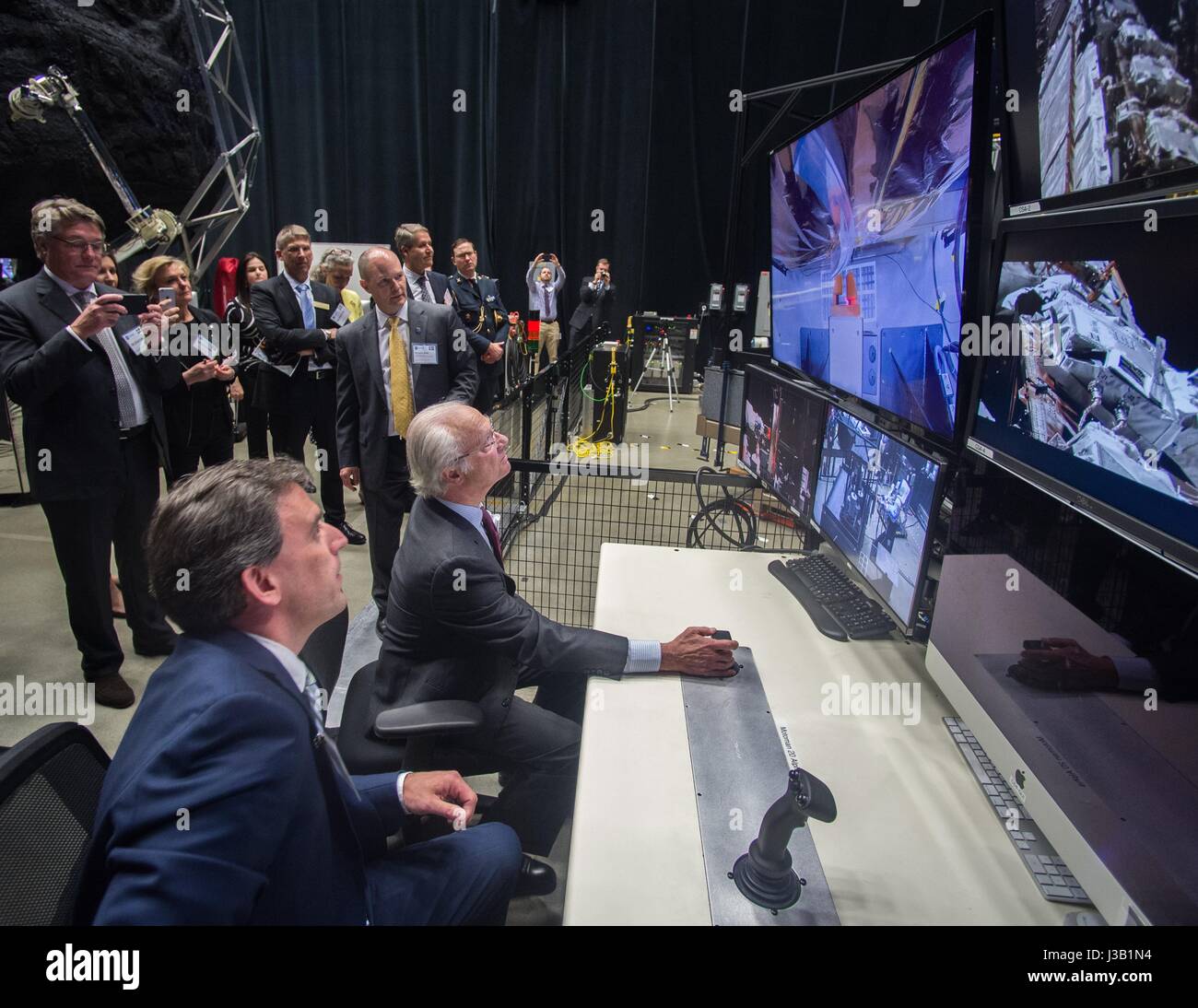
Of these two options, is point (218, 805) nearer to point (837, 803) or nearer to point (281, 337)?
point (837, 803)

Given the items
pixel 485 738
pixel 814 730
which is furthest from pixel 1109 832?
pixel 485 738

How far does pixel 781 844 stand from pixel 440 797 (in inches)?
29.7

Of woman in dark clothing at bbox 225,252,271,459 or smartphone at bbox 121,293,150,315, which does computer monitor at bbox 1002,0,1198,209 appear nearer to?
smartphone at bbox 121,293,150,315

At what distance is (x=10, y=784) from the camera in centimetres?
88

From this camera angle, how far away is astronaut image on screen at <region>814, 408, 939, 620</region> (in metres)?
1.44

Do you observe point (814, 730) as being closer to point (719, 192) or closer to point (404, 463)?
point (404, 463)

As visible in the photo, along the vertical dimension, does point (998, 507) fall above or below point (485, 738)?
above

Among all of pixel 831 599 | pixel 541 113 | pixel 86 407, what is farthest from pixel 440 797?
pixel 541 113

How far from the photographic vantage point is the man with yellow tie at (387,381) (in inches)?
118

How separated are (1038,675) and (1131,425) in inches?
17.4

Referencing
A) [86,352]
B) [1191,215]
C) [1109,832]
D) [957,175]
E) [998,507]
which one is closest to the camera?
[1191,215]

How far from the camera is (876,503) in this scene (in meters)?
1.62

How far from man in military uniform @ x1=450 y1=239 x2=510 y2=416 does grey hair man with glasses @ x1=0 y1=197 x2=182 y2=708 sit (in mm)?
2052

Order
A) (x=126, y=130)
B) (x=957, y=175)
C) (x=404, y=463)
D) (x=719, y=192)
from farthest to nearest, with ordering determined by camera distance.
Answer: (x=719, y=192) → (x=126, y=130) → (x=404, y=463) → (x=957, y=175)
